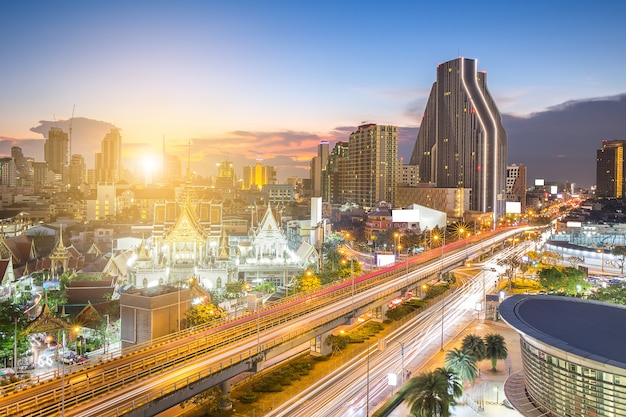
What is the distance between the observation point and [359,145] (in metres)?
163

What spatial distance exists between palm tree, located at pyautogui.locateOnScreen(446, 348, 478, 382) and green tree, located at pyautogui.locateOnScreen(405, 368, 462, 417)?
4.67 m

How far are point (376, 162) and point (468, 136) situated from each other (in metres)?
29.0

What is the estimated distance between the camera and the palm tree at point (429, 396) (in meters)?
26.0

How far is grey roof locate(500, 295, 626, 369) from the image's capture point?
985 inches

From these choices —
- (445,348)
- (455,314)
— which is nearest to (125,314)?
(445,348)

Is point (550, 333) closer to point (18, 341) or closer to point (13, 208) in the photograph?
point (18, 341)

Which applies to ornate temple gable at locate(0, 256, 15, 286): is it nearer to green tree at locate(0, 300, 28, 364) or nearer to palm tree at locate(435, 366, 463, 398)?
green tree at locate(0, 300, 28, 364)

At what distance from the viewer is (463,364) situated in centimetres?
3189

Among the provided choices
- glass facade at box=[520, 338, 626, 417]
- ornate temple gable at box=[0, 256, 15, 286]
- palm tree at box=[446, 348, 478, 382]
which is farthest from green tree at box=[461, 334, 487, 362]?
ornate temple gable at box=[0, 256, 15, 286]

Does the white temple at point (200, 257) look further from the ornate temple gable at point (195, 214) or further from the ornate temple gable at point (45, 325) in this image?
the ornate temple gable at point (45, 325)

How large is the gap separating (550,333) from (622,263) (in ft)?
200

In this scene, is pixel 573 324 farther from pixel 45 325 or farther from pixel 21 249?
pixel 21 249

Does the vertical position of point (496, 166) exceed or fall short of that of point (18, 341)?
it exceeds it

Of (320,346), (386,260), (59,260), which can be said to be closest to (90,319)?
(320,346)
